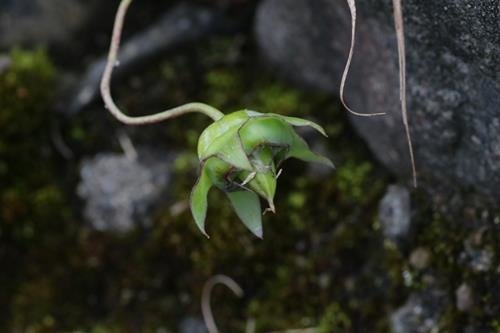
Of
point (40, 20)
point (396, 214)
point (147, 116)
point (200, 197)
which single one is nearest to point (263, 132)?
point (200, 197)

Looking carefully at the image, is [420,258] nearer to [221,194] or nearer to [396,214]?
[396,214]

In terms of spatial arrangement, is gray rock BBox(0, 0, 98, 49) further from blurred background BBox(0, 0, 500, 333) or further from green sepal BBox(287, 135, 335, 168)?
green sepal BBox(287, 135, 335, 168)

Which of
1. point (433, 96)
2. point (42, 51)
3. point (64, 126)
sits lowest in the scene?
point (64, 126)

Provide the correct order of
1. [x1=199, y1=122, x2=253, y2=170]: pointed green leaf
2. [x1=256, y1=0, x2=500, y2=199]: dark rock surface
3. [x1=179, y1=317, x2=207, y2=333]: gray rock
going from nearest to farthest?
[x1=199, y1=122, x2=253, y2=170]: pointed green leaf, [x1=256, y1=0, x2=500, y2=199]: dark rock surface, [x1=179, y1=317, x2=207, y2=333]: gray rock

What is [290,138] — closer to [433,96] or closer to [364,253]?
[433,96]

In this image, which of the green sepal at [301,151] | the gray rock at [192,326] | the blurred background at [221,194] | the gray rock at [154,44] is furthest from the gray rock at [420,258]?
the gray rock at [154,44]

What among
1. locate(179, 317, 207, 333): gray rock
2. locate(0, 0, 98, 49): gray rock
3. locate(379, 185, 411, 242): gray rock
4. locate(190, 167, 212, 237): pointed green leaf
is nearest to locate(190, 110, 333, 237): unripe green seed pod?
locate(190, 167, 212, 237): pointed green leaf

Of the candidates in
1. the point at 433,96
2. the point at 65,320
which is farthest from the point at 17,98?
the point at 433,96
